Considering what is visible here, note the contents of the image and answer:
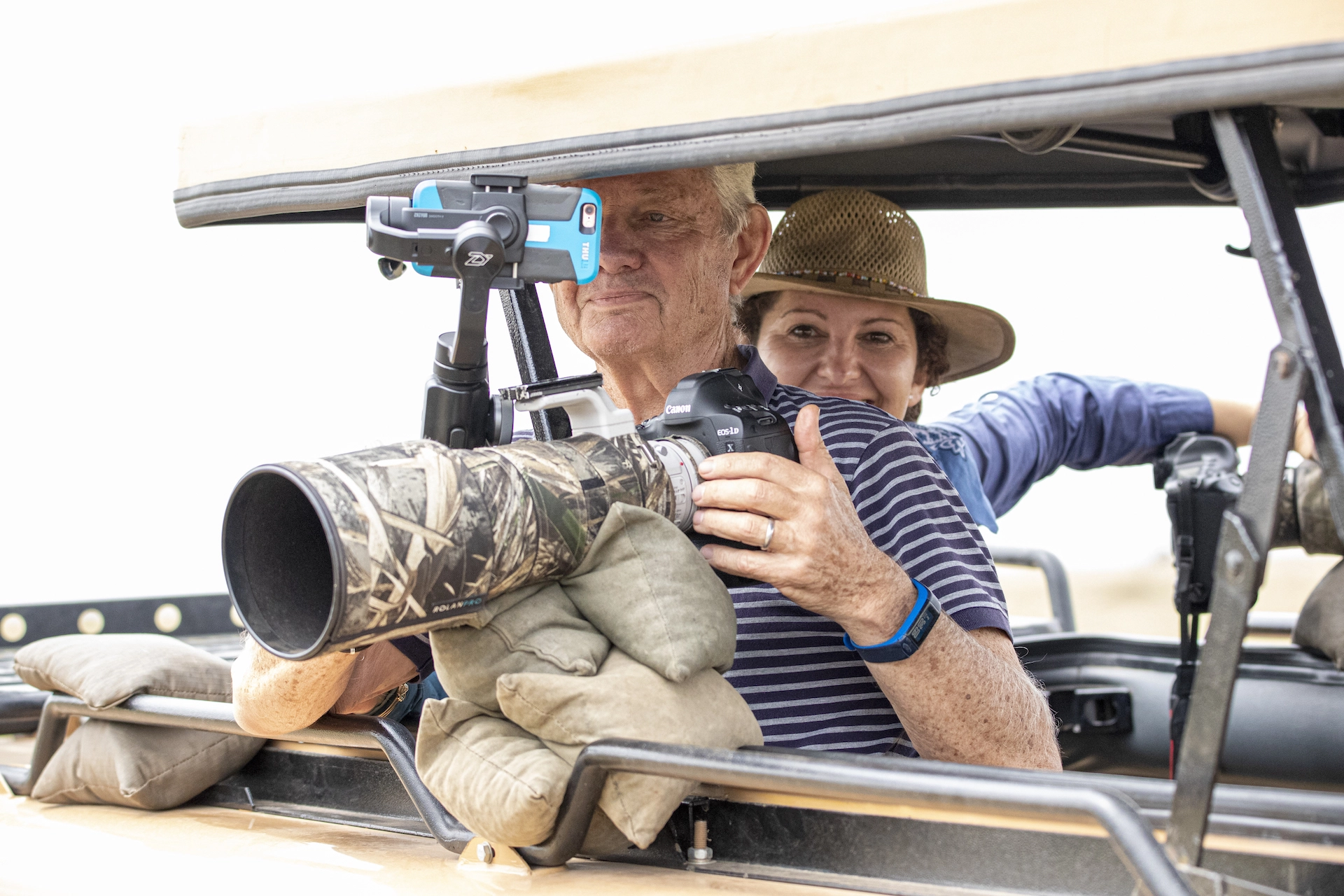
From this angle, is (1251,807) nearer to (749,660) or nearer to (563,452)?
(563,452)

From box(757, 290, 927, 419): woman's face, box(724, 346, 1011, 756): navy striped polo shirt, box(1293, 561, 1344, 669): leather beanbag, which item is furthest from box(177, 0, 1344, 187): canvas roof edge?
box(1293, 561, 1344, 669): leather beanbag

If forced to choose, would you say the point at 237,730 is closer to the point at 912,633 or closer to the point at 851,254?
the point at 912,633

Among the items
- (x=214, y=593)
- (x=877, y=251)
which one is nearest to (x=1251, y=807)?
(x=877, y=251)

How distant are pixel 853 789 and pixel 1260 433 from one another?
0.46 meters

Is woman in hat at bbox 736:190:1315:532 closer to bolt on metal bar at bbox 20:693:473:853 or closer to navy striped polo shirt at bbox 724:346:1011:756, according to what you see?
navy striped polo shirt at bbox 724:346:1011:756

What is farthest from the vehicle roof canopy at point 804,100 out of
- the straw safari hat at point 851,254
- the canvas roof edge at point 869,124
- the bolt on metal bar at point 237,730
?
the straw safari hat at point 851,254

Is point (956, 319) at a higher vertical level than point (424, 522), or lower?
higher

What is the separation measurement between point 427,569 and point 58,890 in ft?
2.53

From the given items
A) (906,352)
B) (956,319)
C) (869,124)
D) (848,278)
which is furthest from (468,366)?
(956,319)

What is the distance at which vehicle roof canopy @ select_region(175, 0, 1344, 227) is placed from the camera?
94 centimetres

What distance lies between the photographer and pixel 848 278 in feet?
8.81

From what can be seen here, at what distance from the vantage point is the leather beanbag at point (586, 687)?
1.22 meters

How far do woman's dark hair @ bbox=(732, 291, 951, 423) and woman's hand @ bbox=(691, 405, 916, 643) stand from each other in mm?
1450

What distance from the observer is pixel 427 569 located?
110cm
